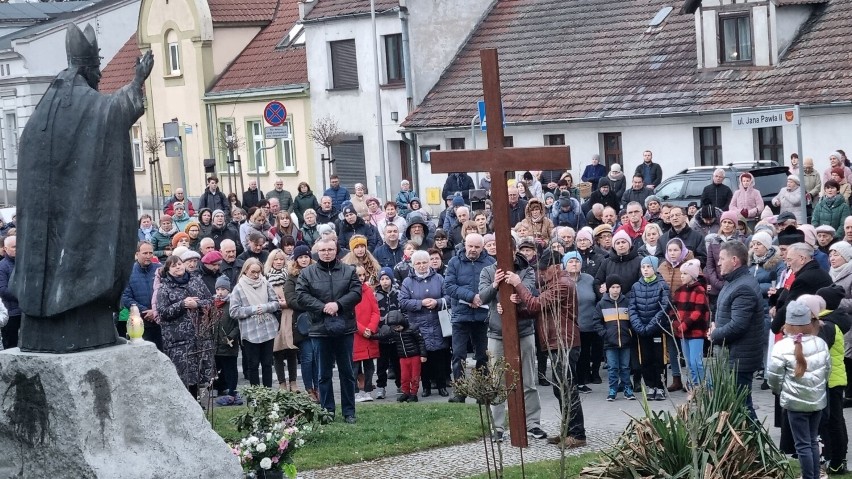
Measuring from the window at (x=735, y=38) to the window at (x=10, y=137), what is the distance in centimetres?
3341

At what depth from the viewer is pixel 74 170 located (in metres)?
8.41

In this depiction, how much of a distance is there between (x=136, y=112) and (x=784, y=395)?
5163mm

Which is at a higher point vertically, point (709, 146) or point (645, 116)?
point (645, 116)

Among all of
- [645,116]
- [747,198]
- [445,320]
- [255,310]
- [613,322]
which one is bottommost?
[613,322]

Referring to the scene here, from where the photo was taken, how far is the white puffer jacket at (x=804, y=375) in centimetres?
1035

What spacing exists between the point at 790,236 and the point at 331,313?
15.9 feet

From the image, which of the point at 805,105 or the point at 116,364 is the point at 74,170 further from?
the point at 805,105

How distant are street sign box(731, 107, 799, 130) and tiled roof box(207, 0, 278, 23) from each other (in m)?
28.6

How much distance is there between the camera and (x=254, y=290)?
15148 mm

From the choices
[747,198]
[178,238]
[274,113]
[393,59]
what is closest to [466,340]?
[178,238]

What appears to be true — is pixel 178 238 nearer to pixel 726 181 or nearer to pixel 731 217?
pixel 731 217

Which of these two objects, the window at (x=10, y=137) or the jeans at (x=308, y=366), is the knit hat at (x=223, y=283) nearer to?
the jeans at (x=308, y=366)

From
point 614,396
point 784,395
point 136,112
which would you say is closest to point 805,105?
point 614,396

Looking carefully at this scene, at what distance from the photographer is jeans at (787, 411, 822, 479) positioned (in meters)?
10.3
